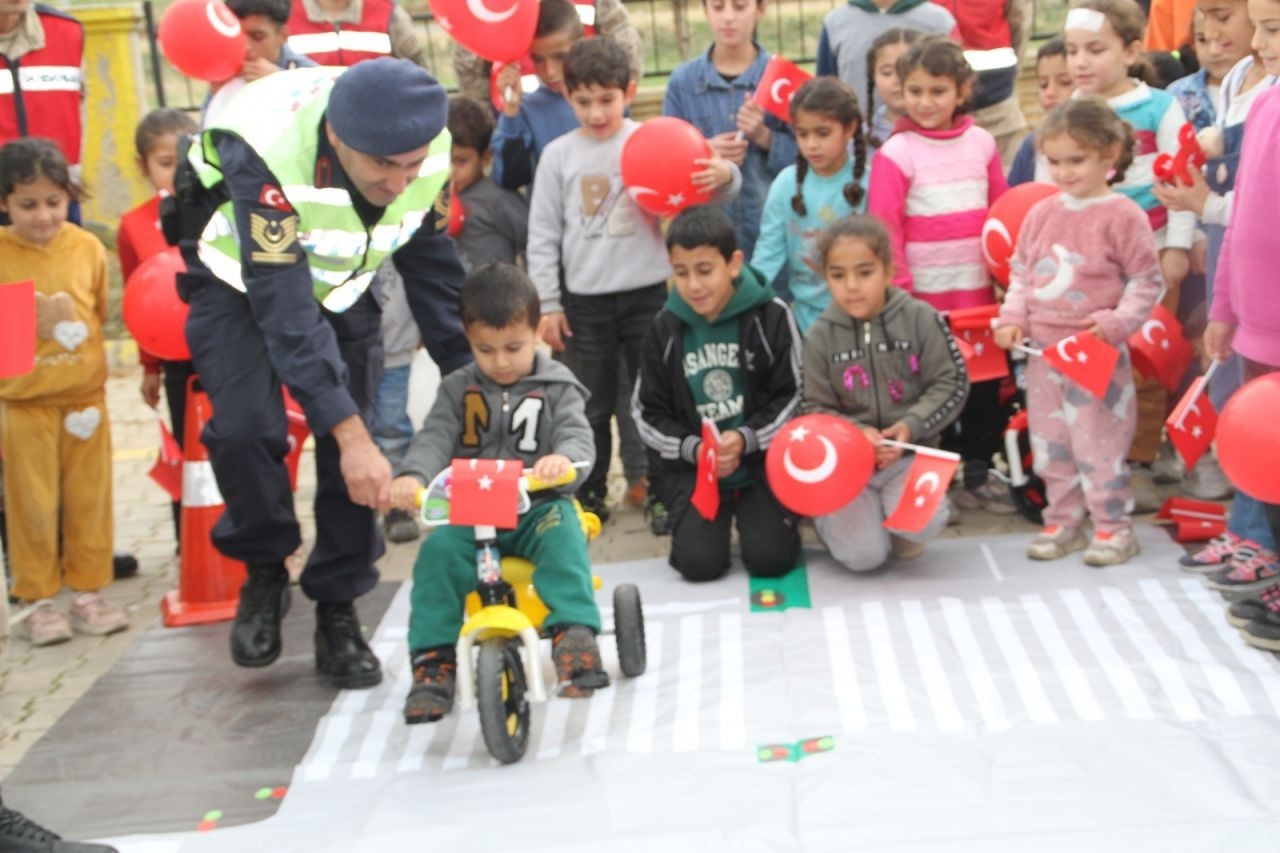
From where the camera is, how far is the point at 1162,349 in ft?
18.3

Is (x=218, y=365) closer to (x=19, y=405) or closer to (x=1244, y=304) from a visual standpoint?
(x=19, y=405)

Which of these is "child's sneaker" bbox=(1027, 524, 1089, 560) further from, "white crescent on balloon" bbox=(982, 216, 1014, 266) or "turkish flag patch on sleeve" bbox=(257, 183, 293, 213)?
"turkish flag patch on sleeve" bbox=(257, 183, 293, 213)

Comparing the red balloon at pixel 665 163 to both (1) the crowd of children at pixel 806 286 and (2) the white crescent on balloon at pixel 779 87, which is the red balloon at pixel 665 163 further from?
(2) the white crescent on balloon at pixel 779 87

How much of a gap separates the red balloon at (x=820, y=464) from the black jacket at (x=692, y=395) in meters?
0.29

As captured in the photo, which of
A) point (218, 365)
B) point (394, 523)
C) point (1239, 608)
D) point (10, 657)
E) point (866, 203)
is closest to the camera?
→ point (218, 365)

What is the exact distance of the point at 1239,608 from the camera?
468 centimetres

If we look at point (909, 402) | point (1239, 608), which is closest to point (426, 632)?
point (909, 402)

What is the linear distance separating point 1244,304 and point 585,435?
184cm

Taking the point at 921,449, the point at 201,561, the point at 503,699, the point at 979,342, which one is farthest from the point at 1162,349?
the point at 201,561

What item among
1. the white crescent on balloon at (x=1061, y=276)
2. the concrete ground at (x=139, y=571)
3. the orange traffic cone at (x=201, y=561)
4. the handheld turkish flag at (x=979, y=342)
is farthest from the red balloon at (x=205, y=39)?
the white crescent on balloon at (x=1061, y=276)

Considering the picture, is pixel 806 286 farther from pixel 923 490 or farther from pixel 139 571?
pixel 139 571

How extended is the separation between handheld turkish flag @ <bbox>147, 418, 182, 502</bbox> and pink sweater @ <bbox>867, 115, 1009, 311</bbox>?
2.63 metres

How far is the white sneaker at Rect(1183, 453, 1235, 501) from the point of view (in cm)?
584

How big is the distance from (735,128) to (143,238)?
2.30 m
